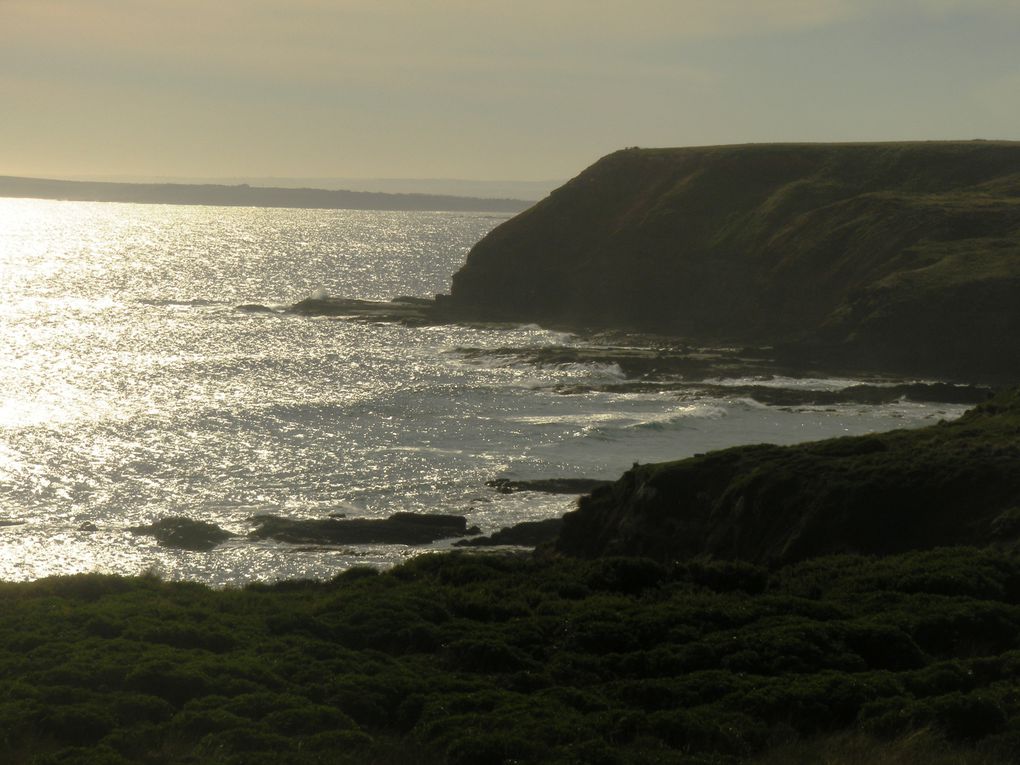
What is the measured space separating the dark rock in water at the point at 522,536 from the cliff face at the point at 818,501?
2.28 meters

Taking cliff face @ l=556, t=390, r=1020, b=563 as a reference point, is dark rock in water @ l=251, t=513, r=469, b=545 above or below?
below

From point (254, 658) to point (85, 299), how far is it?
4347 inches

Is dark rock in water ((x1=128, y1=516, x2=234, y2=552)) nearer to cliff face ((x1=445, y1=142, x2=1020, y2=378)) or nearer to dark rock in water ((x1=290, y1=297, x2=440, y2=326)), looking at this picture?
cliff face ((x1=445, y1=142, x2=1020, y2=378))

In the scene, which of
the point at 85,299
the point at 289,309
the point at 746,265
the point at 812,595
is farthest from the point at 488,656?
the point at 85,299

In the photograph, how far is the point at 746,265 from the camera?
88312mm

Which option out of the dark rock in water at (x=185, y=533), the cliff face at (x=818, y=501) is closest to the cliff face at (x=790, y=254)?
the cliff face at (x=818, y=501)

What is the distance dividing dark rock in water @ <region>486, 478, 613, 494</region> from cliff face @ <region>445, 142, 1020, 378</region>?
3117 centimetres

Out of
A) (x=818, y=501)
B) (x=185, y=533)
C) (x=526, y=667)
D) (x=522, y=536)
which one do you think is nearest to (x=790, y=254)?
(x=522, y=536)

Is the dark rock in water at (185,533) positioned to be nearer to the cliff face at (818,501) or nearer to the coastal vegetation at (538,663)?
the cliff face at (818,501)

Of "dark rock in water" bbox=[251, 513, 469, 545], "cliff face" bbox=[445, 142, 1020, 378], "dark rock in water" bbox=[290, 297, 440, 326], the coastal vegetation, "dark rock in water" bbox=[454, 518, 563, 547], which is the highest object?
"cliff face" bbox=[445, 142, 1020, 378]

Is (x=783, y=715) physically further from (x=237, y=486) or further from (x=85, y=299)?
(x=85, y=299)

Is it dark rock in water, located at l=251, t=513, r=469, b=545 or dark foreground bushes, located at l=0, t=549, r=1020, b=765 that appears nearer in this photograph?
dark foreground bushes, located at l=0, t=549, r=1020, b=765

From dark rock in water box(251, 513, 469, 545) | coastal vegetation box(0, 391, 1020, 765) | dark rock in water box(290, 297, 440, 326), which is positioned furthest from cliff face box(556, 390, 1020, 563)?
dark rock in water box(290, 297, 440, 326)

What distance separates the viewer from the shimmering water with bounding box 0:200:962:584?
36938mm
